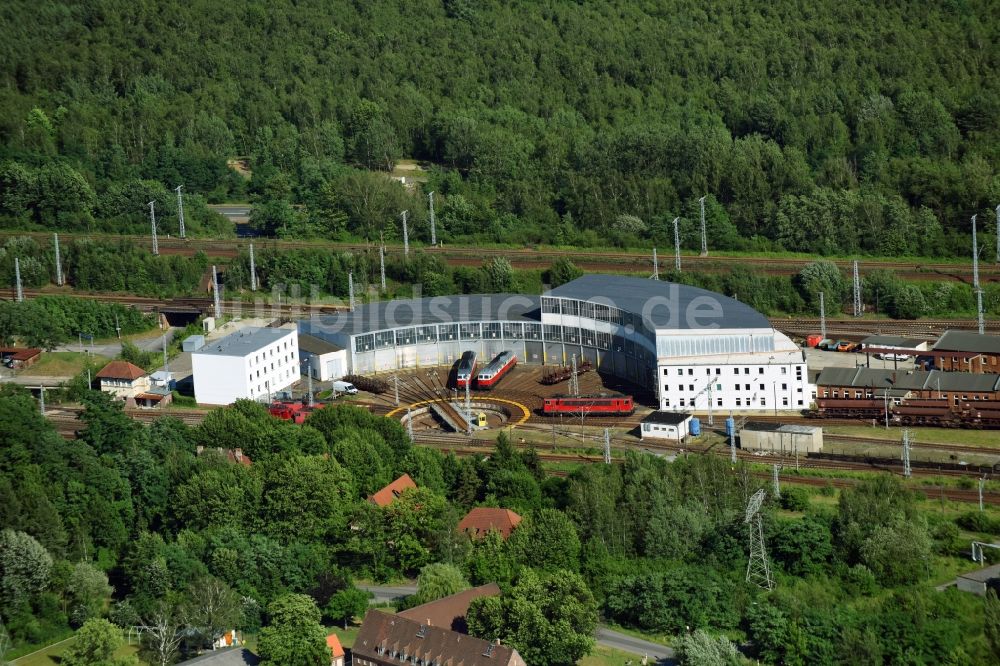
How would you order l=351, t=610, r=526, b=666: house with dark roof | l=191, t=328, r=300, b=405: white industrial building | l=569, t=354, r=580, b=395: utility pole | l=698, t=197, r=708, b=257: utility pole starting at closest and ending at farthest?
l=351, t=610, r=526, b=666: house with dark roof
l=569, t=354, r=580, b=395: utility pole
l=191, t=328, r=300, b=405: white industrial building
l=698, t=197, r=708, b=257: utility pole

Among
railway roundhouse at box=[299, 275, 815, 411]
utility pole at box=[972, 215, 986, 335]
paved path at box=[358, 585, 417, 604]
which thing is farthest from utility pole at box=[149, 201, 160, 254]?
paved path at box=[358, 585, 417, 604]

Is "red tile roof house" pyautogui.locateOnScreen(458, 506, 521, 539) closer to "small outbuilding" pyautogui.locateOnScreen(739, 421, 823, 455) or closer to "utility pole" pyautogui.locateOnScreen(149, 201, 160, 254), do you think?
"small outbuilding" pyautogui.locateOnScreen(739, 421, 823, 455)

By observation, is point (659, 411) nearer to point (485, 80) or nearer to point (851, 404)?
point (851, 404)

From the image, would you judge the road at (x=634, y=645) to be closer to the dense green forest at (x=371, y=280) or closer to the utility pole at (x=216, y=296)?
the dense green forest at (x=371, y=280)

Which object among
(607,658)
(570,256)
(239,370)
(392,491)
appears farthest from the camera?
(570,256)

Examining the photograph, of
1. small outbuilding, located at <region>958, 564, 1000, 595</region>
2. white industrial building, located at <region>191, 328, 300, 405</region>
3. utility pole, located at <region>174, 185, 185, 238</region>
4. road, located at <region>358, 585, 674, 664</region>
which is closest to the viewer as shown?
road, located at <region>358, 585, 674, 664</region>

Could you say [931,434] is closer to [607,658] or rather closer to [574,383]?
[574,383]

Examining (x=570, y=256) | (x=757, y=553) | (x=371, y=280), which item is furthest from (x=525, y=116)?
(x=757, y=553)
